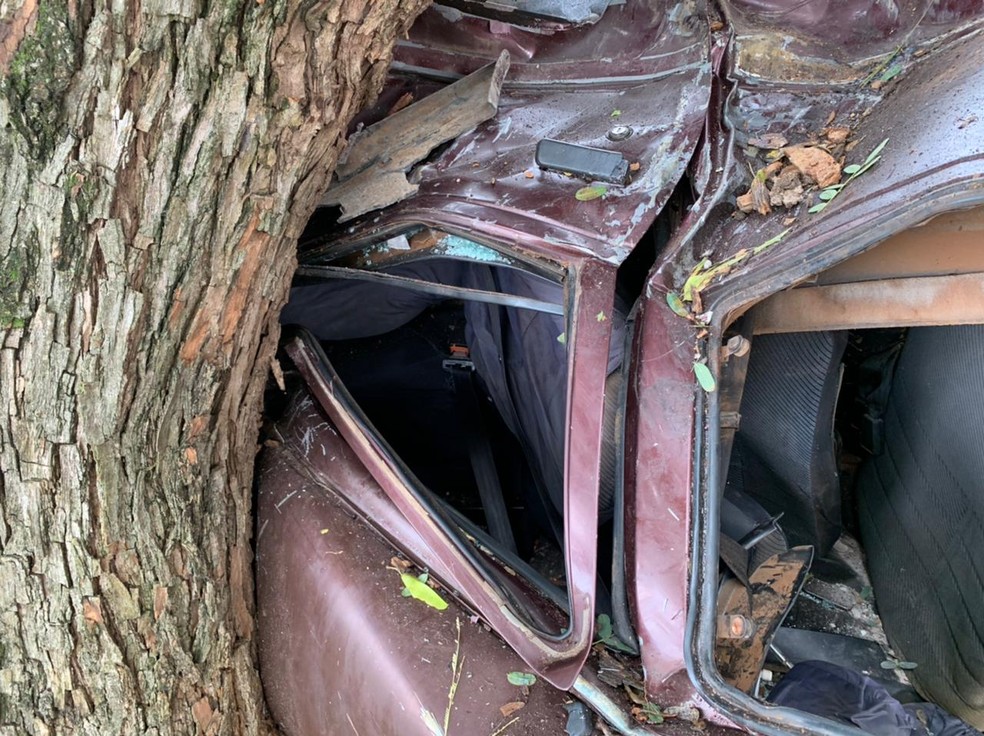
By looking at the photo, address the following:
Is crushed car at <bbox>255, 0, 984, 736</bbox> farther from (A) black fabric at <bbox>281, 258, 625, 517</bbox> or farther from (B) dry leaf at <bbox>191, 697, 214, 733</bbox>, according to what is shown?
(B) dry leaf at <bbox>191, 697, 214, 733</bbox>

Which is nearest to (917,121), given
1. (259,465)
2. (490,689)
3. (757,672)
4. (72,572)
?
(757,672)

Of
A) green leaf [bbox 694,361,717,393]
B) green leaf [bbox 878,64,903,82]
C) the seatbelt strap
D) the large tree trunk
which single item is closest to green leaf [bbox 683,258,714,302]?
green leaf [bbox 694,361,717,393]

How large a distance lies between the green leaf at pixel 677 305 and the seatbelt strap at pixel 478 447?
942mm

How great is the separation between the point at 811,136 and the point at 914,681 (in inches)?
60.9

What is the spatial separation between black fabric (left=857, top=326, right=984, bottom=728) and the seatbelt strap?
3.44 feet

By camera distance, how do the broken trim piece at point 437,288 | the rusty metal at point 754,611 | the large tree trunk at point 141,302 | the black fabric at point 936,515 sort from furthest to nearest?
1. the black fabric at point 936,515
2. the broken trim piece at point 437,288
3. the rusty metal at point 754,611
4. the large tree trunk at point 141,302

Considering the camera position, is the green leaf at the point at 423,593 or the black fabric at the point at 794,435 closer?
the green leaf at the point at 423,593

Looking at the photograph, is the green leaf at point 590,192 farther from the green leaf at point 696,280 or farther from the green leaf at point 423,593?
the green leaf at point 423,593

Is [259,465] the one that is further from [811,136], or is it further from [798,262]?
Answer: [811,136]

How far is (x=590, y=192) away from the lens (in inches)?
55.2

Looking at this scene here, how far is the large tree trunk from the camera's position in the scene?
3.47 feet

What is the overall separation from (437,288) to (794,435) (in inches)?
39.6

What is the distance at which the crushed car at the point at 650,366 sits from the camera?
4.10 ft

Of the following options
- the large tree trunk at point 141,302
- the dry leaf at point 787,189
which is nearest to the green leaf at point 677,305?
the dry leaf at point 787,189
